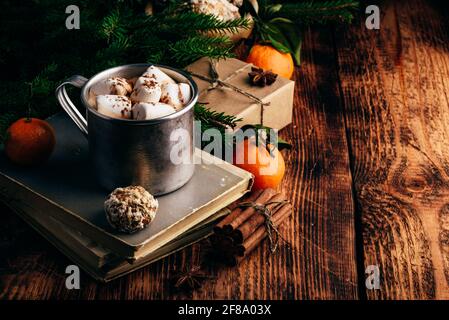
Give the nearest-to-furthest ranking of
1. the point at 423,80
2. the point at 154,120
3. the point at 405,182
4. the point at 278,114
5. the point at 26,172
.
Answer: the point at 154,120, the point at 26,172, the point at 405,182, the point at 278,114, the point at 423,80

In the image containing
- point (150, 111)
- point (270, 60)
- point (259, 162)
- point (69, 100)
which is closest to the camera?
point (150, 111)

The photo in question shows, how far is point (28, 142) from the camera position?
1202mm

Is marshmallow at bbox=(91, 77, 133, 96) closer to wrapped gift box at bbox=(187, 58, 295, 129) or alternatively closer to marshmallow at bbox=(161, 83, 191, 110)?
marshmallow at bbox=(161, 83, 191, 110)

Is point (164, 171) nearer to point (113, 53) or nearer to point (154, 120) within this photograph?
point (154, 120)

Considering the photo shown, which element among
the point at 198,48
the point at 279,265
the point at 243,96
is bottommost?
the point at 279,265

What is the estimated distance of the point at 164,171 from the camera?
3.74ft

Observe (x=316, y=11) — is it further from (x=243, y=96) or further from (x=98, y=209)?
(x=98, y=209)

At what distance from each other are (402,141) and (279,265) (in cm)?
47

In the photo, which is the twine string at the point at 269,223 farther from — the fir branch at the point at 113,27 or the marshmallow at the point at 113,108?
the fir branch at the point at 113,27

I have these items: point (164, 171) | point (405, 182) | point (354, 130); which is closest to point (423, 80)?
point (354, 130)

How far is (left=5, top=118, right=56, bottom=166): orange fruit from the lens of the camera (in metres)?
1.21

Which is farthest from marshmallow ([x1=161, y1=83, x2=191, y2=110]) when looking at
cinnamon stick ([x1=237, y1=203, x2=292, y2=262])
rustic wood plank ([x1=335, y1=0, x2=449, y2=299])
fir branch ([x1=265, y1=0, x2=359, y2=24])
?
fir branch ([x1=265, y1=0, x2=359, y2=24])

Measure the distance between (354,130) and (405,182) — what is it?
20 cm

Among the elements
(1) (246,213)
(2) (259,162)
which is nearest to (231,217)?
(1) (246,213)
